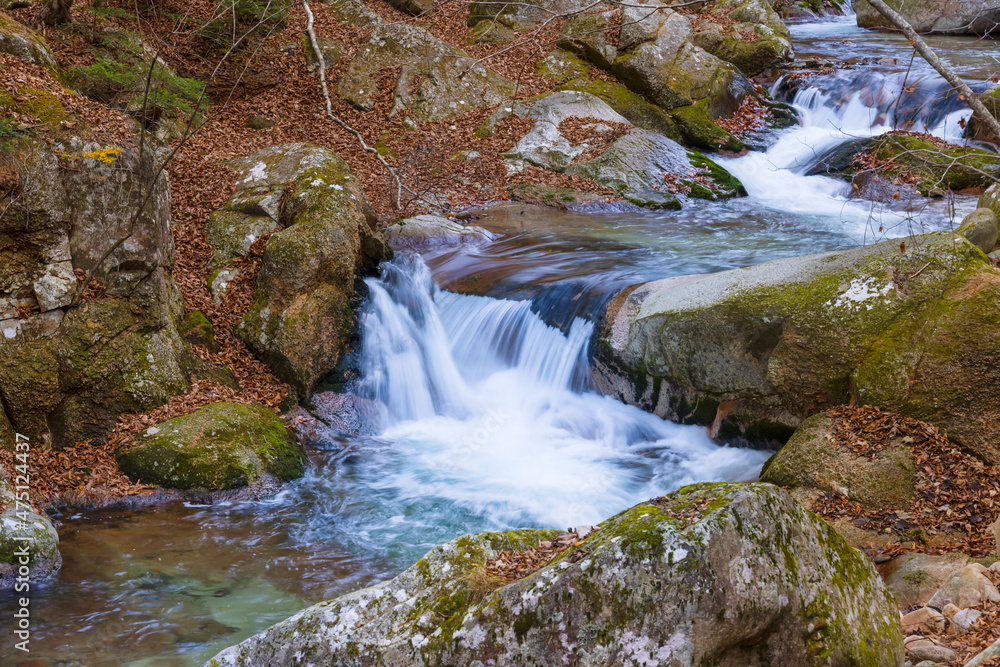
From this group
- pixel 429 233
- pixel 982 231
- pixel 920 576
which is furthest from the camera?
pixel 429 233

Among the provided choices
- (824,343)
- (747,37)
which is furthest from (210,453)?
(747,37)

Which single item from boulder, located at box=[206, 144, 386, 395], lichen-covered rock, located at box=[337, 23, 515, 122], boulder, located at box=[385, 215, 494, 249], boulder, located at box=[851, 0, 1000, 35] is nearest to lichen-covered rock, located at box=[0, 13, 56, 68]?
boulder, located at box=[206, 144, 386, 395]

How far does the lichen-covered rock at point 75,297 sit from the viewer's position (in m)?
6.32

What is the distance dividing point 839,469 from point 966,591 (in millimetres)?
1733

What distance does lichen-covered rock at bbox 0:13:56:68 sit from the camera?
301 inches

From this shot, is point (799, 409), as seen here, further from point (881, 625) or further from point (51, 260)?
point (51, 260)

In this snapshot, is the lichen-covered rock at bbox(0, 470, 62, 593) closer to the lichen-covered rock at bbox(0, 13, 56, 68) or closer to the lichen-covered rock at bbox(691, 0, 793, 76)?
the lichen-covered rock at bbox(0, 13, 56, 68)

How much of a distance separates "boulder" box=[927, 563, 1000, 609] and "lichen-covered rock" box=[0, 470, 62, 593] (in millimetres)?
5697

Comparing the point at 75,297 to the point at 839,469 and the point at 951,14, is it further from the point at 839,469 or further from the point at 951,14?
the point at 951,14

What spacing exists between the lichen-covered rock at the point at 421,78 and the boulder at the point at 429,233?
3844 mm

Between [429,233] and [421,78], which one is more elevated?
[421,78]

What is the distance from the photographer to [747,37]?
55.7ft

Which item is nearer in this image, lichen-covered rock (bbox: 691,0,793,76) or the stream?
the stream

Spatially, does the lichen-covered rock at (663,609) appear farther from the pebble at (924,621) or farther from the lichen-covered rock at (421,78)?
the lichen-covered rock at (421,78)
